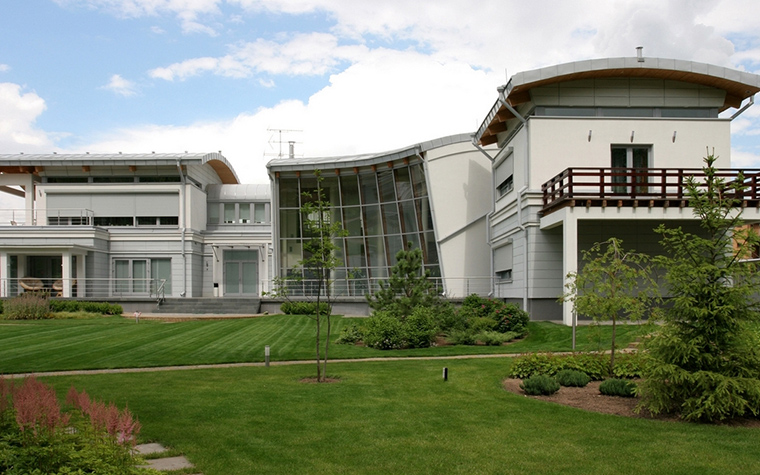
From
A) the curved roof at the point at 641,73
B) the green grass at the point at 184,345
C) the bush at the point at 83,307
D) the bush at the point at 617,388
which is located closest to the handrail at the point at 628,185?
the curved roof at the point at 641,73

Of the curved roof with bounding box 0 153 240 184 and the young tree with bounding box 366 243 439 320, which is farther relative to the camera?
the curved roof with bounding box 0 153 240 184

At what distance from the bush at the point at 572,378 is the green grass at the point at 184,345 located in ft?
3.35

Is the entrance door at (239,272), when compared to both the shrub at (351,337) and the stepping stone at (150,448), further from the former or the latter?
the stepping stone at (150,448)

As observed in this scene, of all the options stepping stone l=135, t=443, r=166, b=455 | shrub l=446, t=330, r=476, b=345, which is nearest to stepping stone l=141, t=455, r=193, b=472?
stepping stone l=135, t=443, r=166, b=455

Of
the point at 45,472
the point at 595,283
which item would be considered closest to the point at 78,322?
the point at 595,283

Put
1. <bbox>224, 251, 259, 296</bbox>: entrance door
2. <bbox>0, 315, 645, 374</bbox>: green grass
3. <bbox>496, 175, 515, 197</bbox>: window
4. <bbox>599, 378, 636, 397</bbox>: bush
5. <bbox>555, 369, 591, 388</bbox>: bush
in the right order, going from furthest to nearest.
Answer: <bbox>224, 251, 259, 296</bbox>: entrance door → <bbox>496, 175, 515, 197</bbox>: window → <bbox>0, 315, 645, 374</bbox>: green grass → <bbox>555, 369, 591, 388</bbox>: bush → <bbox>599, 378, 636, 397</bbox>: bush

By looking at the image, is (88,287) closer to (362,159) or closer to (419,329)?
(362,159)

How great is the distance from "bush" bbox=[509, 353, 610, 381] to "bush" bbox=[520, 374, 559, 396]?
108 cm

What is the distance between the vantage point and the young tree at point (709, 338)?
324 inches

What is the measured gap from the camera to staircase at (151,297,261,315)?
104 ft

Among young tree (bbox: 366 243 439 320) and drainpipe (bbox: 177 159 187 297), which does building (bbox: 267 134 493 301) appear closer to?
young tree (bbox: 366 243 439 320)

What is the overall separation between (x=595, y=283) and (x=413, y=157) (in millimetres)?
17732

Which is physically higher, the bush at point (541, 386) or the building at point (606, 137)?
the building at point (606, 137)

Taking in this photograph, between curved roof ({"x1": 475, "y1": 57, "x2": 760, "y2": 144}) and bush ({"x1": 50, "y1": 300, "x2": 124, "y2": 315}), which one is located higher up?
curved roof ({"x1": 475, "y1": 57, "x2": 760, "y2": 144})
